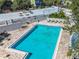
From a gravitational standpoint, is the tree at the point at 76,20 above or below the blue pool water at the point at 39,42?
above

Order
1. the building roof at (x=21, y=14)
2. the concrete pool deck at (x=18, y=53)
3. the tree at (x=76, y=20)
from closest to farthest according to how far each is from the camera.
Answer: the tree at (x=76, y=20) < the concrete pool deck at (x=18, y=53) < the building roof at (x=21, y=14)

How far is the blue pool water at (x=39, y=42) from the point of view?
25.1 metres

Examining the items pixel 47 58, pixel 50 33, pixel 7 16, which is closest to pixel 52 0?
pixel 7 16

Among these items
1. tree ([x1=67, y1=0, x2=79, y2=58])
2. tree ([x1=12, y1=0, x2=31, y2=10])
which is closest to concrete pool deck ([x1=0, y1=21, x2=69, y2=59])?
tree ([x1=67, y1=0, x2=79, y2=58])

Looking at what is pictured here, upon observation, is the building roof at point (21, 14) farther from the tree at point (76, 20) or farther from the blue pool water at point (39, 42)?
the tree at point (76, 20)

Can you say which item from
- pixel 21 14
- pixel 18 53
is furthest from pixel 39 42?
pixel 21 14

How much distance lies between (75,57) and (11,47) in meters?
9.90

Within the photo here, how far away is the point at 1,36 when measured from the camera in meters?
28.9

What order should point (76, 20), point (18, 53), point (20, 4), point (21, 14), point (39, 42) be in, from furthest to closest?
point (20, 4) → point (21, 14) → point (39, 42) → point (18, 53) → point (76, 20)

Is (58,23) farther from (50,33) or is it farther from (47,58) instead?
(47,58)

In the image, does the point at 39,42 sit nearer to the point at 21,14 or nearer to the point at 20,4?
the point at 21,14

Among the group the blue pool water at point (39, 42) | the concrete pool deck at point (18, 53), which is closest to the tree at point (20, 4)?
the blue pool water at point (39, 42)

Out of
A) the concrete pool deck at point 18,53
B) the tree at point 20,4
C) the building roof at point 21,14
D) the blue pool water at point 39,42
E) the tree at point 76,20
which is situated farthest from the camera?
the tree at point 20,4

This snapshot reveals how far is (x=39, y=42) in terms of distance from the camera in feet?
96.4
